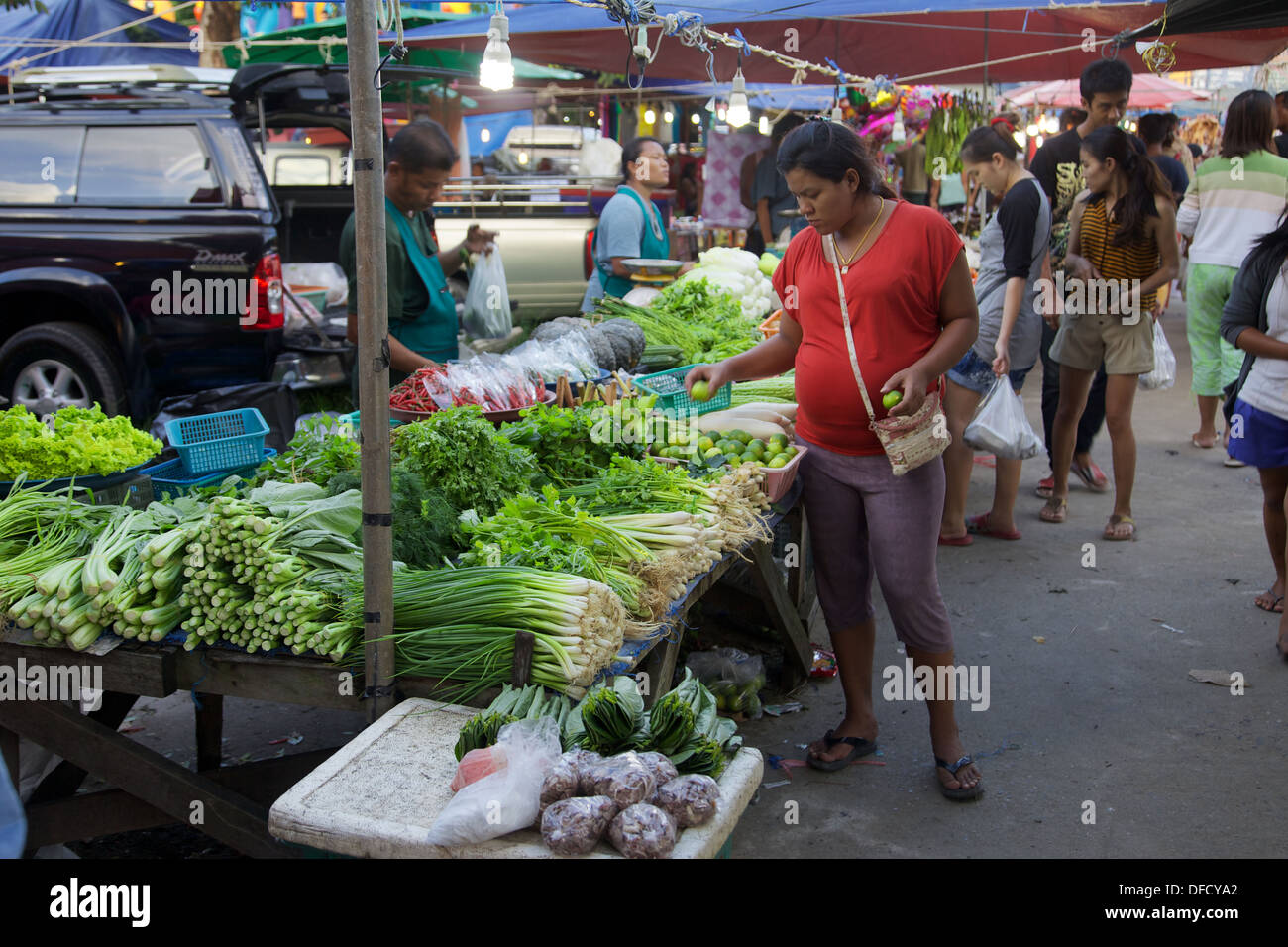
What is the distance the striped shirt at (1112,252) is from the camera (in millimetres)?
6457

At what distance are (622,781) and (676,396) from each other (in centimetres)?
292

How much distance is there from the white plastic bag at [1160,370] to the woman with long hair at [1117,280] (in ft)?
1.03

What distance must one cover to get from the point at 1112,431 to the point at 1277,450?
5.66 feet

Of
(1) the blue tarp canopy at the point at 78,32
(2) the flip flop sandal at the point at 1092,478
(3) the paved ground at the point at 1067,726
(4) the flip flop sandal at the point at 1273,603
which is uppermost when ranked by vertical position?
(1) the blue tarp canopy at the point at 78,32

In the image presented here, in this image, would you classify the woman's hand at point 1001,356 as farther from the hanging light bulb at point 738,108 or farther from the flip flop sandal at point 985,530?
the hanging light bulb at point 738,108

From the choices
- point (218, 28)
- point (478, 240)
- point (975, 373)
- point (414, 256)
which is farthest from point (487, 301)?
point (218, 28)

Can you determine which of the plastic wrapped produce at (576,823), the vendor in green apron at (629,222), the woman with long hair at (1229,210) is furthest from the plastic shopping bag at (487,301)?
the plastic wrapped produce at (576,823)

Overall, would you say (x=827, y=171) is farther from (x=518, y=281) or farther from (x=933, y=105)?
(x=933, y=105)

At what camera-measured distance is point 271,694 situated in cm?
290

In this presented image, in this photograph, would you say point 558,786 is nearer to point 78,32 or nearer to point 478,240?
point 478,240

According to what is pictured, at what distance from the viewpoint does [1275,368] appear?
4.83 meters

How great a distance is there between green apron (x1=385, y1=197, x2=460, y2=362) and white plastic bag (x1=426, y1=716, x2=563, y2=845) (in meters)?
3.13

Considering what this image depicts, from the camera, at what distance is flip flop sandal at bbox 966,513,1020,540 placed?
6789mm

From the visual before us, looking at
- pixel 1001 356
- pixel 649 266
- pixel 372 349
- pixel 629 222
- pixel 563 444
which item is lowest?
pixel 563 444
